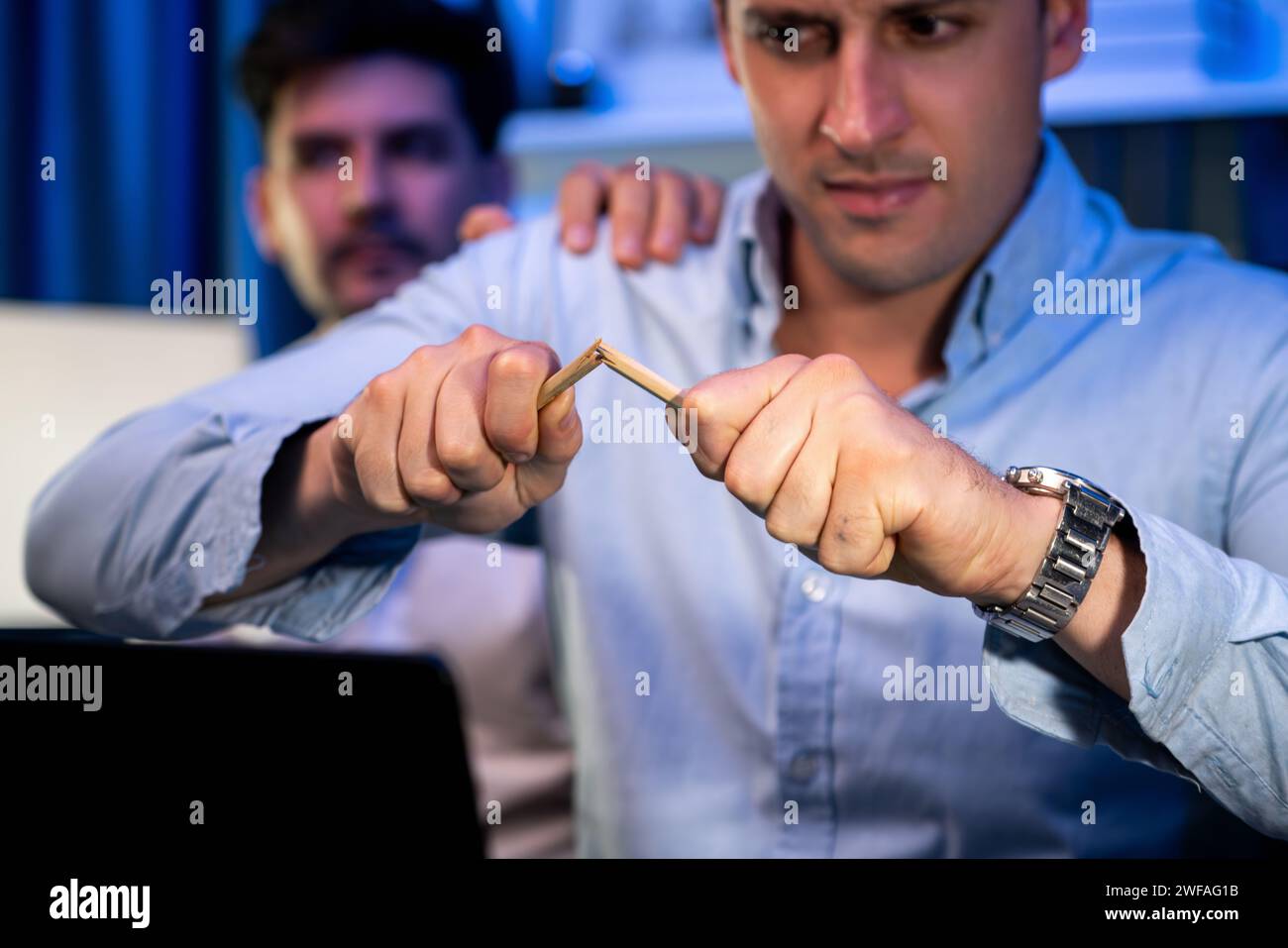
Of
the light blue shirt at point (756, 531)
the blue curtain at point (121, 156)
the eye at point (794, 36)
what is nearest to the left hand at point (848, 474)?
the light blue shirt at point (756, 531)

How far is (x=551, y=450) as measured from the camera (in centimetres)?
61

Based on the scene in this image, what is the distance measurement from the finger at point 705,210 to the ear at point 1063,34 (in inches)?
10.5

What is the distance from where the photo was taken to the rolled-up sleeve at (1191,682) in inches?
23.2

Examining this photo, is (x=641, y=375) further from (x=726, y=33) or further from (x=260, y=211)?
(x=260, y=211)

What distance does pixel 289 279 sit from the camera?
195cm

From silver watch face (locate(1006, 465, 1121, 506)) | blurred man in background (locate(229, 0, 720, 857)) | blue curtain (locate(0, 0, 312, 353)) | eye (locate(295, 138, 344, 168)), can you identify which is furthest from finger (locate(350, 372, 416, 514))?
blue curtain (locate(0, 0, 312, 353))

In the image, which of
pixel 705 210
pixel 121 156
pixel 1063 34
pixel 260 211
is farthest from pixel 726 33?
pixel 121 156

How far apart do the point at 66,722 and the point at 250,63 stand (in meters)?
1.32

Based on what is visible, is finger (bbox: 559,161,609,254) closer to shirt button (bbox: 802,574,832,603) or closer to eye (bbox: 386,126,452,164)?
shirt button (bbox: 802,574,832,603)

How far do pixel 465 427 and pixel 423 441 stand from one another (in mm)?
26

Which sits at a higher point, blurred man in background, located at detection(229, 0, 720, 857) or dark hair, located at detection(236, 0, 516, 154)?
dark hair, located at detection(236, 0, 516, 154)

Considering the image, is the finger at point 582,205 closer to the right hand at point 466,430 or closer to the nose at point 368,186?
the right hand at point 466,430

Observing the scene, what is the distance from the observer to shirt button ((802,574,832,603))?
35.2 inches

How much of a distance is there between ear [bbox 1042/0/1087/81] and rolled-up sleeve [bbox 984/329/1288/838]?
44cm
